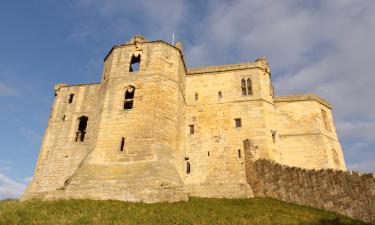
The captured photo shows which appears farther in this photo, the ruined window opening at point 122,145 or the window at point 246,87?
the window at point 246,87

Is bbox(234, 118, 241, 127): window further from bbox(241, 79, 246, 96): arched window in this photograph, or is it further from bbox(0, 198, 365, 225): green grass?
bbox(0, 198, 365, 225): green grass

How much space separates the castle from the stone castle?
3.0 inches

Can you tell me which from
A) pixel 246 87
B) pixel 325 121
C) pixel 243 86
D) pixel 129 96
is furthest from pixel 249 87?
pixel 129 96

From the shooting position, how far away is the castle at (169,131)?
65.8 feet

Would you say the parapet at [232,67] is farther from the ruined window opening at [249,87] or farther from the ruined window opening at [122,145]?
the ruined window opening at [122,145]

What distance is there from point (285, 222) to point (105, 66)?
61.7 feet

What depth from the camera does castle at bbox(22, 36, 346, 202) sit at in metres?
20.0

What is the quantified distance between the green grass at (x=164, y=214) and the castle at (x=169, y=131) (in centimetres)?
185

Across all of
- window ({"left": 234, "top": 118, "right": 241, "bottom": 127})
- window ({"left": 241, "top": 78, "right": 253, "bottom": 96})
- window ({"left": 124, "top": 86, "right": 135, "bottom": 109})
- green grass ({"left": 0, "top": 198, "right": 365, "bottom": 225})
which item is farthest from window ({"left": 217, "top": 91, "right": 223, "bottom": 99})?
green grass ({"left": 0, "top": 198, "right": 365, "bottom": 225})

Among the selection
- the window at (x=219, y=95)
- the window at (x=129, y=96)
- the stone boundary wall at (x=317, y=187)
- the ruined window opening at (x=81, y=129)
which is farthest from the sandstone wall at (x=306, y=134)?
the ruined window opening at (x=81, y=129)

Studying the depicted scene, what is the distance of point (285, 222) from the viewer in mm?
14281

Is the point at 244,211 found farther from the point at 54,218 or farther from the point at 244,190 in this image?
the point at 54,218

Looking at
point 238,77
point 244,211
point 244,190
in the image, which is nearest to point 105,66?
point 238,77

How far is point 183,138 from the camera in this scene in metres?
25.0
